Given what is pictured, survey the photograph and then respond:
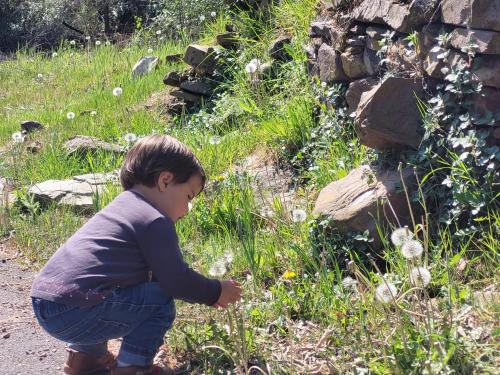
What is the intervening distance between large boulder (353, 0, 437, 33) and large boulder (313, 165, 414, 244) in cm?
92

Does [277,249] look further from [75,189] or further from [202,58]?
[202,58]

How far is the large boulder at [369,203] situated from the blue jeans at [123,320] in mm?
1435

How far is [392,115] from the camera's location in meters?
4.67

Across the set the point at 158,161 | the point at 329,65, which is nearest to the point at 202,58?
the point at 329,65

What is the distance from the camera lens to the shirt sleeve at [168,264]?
3248 millimetres

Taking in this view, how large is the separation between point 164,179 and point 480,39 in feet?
6.48

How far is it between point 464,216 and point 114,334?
1993 mm

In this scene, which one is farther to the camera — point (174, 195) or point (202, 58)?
point (202, 58)

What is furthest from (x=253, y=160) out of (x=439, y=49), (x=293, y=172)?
(x=439, y=49)

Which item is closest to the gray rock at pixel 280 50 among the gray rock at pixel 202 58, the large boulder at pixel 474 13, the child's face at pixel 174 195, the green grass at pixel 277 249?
the green grass at pixel 277 249

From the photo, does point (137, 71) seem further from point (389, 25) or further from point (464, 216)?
point (464, 216)

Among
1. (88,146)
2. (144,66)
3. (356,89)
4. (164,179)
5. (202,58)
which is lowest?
(144,66)

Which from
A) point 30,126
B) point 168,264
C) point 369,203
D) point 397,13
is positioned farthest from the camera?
point 30,126

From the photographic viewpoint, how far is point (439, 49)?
4578 millimetres
